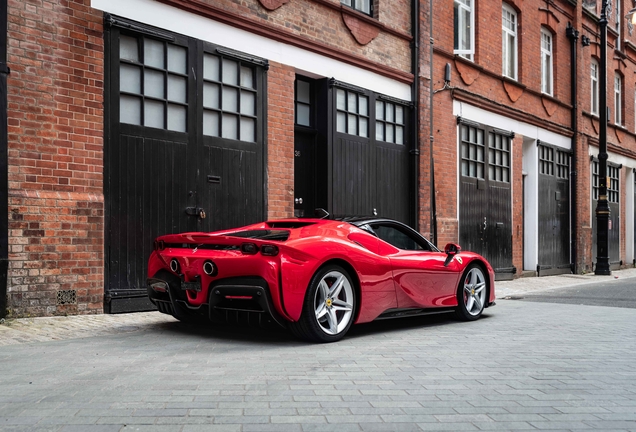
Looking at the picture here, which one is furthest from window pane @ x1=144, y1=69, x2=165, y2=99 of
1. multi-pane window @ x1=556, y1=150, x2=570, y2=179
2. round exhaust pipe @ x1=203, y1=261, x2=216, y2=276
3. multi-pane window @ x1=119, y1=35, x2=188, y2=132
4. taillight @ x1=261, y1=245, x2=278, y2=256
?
multi-pane window @ x1=556, y1=150, x2=570, y2=179

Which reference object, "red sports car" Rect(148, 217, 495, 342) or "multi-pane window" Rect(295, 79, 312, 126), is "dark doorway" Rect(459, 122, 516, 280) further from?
"red sports car" Rect(148, 217, 495, 342)

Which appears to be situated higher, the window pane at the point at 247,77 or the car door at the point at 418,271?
the window pane at the point at 247,77

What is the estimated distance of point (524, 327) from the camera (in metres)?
7.88

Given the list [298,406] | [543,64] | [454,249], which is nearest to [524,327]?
[454,249]

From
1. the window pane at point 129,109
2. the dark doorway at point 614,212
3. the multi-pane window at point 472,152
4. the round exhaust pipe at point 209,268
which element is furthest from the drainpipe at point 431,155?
the dark doorway at point 614,212

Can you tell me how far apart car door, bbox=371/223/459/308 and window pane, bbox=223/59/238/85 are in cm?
387

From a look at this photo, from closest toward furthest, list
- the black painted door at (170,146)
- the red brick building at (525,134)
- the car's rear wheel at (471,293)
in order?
the car's rear wheel at (471,293)
the black painted door at (170,146)
the red brick building at (525,134)

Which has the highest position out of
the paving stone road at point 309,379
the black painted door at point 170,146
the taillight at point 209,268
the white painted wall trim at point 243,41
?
the white painted wall trim at point 243,41

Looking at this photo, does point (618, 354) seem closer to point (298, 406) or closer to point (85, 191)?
point (298, 406)

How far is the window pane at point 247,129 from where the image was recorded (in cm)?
1037

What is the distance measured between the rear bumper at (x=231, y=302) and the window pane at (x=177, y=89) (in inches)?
137

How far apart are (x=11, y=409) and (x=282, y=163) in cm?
737

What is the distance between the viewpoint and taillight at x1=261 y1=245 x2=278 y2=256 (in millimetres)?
6000

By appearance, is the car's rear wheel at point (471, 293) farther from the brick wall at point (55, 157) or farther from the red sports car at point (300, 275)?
the brick wall at point (55, 157)
